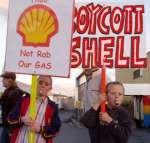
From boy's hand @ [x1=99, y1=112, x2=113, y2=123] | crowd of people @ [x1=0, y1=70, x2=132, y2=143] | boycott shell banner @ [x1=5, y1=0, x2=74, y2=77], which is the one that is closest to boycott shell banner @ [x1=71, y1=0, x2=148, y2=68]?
crowd of people @ [x1=0, y1=70, x2=132, y2=143]

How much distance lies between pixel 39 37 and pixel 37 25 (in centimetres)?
11

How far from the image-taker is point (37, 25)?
488 centimetres

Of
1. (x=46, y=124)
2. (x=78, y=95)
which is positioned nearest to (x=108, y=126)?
(x=46, y=124)

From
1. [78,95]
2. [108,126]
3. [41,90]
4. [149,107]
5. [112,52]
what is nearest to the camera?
[108,126]

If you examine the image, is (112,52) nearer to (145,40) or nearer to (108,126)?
(145,40)

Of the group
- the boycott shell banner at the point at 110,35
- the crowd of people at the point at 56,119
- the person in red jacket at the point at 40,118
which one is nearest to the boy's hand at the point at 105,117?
the crowd of people at the point at 56,119

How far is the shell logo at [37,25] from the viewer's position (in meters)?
4.84

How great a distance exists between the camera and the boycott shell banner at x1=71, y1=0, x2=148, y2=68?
17.6 feet

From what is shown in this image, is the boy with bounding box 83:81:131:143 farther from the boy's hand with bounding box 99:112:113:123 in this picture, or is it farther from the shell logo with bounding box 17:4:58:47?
the shell logo with bounding box 17:4:58:47

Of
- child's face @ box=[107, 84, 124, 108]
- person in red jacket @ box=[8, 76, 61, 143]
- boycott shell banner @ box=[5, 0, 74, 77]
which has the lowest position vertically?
person in red jacket @ box=[8, 76, 61, 143]

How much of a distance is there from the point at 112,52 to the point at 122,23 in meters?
0.32

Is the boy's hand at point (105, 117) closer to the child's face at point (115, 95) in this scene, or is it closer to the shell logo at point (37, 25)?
the child's face at point (115, 95)

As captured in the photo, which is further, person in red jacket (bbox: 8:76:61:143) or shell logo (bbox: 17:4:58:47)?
person in red jacket (bbox: 8:76:61:143)

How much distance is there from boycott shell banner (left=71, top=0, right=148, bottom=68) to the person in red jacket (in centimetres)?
55
